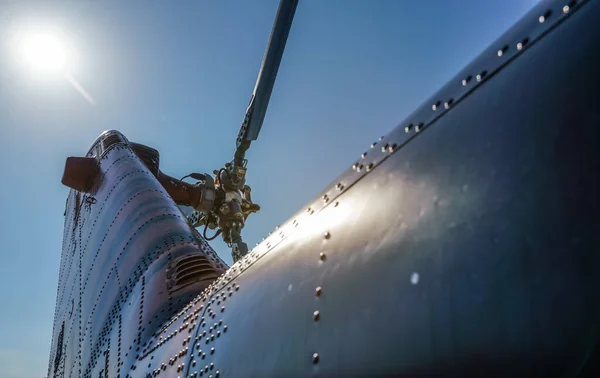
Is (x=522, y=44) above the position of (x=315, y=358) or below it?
above

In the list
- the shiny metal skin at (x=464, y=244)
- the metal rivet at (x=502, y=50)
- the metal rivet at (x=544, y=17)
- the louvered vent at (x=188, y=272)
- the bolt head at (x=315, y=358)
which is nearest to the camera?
the shiny metal skin at (x=464, y=244)

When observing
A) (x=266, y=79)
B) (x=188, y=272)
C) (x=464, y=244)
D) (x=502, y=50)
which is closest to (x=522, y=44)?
(x=502, y=50)

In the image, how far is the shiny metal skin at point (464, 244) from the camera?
947 mm

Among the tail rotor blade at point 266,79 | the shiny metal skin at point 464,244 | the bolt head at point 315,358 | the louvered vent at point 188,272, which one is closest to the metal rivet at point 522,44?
the shiny metal skin at point 464,244

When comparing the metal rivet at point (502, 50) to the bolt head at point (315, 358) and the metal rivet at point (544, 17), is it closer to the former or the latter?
the metal rivet at point (544, 17)

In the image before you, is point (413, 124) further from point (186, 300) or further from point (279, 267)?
point (186, 300)

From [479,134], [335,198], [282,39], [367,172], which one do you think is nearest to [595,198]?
[479,134]

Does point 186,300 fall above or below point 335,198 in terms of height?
above

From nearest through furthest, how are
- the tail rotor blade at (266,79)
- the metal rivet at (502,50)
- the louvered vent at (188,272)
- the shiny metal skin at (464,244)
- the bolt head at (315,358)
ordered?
1. the shiny metal skin at (464,244)
2. the metal rivet at (502,50)
3. the bolt head at (315,358)
4. the louvered vent at (188,272)
5. the tail rotor blade at (266,79)

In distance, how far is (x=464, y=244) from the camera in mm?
1146

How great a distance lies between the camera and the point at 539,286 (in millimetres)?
958

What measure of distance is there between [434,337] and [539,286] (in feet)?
0.98

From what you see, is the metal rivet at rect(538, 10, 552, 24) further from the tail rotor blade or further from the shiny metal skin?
the tail rotor blade

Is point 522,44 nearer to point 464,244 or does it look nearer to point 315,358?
point 464,244
